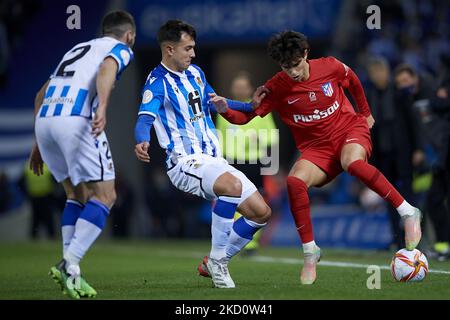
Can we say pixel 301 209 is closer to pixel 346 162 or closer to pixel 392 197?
pixel 346 162

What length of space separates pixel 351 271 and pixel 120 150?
1363 centimetres

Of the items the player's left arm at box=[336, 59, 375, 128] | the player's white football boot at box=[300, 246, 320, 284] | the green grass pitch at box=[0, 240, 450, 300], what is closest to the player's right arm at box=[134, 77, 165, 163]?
the green grass pitch at box=[0, 240, 450, 300]

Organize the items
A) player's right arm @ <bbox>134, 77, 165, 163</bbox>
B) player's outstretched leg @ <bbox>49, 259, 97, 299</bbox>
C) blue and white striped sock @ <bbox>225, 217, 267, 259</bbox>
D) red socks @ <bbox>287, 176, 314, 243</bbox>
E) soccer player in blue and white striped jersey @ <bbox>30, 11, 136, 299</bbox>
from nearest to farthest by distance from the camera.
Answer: player's outstretched leg @ <bbox>49, 259, 97, 299</bbox>
soccer player in blue and white striped jersey @ <bbox>30, 11, 136, 299</bbox>
player's right arm @ <bbox>134, 77, 165, 163</bbox>
blue and white striped sock @ <bbox>225, 217, 267, 259</bbox>
red socks @ <bbox>287, 176, 314, 243</bbox>

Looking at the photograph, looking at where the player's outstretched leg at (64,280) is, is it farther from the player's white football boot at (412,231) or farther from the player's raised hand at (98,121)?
A: the player's white football boot at (412,231)

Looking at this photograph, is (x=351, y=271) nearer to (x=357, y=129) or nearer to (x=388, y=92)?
(x=357, y=129)

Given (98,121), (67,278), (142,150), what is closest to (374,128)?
(142,150)

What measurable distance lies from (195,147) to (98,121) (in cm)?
118

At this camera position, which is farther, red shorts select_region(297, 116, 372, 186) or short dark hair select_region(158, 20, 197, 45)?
red shorts select_region(297, 116, 372, 186)

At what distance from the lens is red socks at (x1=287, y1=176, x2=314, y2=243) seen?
7.80 metres

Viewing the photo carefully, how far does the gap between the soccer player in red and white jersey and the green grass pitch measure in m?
0.58

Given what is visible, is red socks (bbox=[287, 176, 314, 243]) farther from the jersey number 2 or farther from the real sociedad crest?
the jersey number 2

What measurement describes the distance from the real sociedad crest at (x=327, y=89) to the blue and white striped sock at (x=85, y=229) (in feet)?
7.53

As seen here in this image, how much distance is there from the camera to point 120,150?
2219cm
